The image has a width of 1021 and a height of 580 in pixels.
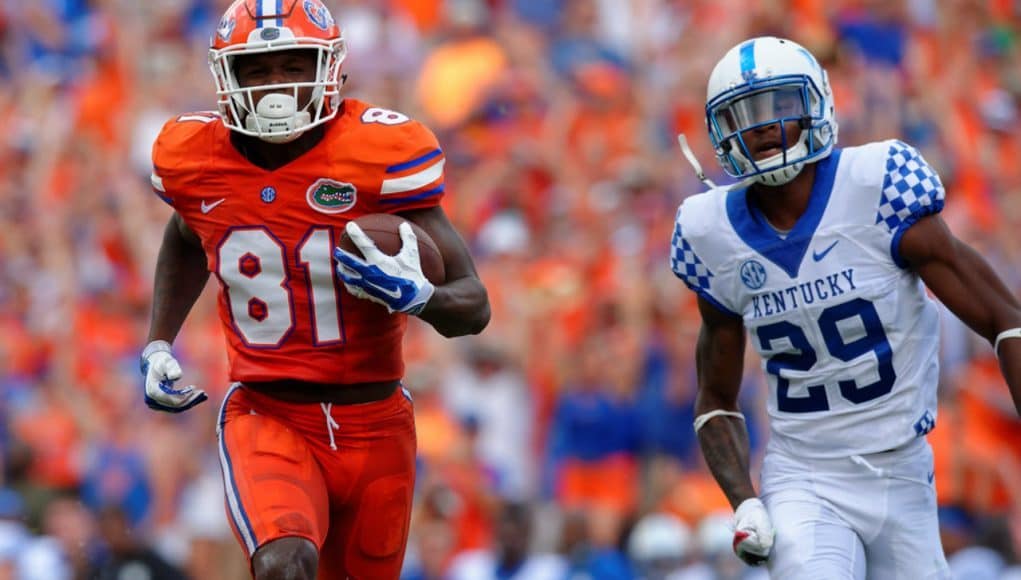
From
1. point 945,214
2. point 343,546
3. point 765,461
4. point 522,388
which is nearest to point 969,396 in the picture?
point 945,214

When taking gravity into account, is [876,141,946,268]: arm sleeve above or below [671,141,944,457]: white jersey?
above

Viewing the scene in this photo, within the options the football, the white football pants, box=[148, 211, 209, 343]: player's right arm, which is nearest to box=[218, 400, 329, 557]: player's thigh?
box=[148, 211, 209, 343]: player's right arm

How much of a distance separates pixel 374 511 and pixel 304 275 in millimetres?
774

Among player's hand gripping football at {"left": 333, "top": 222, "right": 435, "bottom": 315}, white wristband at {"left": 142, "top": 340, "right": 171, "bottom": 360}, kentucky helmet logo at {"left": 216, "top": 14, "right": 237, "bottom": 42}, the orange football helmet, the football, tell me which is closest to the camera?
player's hand gripping football at {"left": 333, "top": 222, "right": 435, "bottom": 315}

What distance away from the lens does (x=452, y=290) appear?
17.4 feet

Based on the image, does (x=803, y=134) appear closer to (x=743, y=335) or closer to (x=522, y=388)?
(x=743, y=335)

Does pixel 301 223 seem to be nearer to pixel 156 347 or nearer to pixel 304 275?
pixel 304 275

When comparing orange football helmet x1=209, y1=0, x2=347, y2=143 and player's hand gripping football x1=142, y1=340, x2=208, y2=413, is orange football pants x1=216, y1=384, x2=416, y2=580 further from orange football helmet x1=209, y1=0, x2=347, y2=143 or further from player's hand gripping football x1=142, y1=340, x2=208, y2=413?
orange football helmet x1=209, y1=0, x2=347, y2=143

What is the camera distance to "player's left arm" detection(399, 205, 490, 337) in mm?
5246

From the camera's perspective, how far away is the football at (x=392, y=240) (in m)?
5.15

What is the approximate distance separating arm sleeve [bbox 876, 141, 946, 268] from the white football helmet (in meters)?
0.25

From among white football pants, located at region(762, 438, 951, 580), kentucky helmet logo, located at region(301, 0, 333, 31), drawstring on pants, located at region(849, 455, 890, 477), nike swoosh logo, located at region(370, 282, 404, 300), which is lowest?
white football pants, located at region(762, 438, 951, 580)

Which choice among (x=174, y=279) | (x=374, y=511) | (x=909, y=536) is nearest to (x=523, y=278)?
(x=174, y=279)

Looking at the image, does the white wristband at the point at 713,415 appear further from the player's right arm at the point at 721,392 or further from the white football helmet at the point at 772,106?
the white football helmet at the point at 772,106
